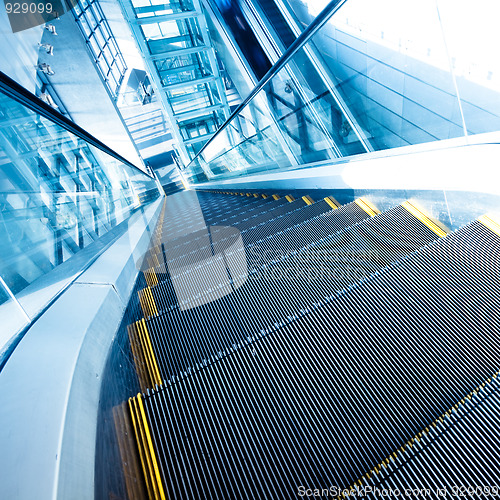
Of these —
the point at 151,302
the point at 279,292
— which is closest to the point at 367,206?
the point at 279,292

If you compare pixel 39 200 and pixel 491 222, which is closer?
pixel 491 222

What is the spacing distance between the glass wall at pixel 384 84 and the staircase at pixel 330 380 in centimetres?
136

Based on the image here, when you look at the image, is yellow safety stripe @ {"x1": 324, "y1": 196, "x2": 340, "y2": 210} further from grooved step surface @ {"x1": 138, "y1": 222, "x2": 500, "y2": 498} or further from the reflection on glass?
the reflection on glass

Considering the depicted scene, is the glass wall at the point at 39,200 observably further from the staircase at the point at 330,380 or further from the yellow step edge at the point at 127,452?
the staircase at the point at 330,380

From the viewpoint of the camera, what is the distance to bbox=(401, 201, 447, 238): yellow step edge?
356 centimetres

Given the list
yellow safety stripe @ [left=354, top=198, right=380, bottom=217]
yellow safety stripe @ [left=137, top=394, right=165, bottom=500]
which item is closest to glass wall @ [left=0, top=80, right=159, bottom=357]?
yellow safety stripe @ [left=137, top=394, right=165, bottom=500]

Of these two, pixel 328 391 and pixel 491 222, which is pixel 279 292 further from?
pixel 491 222

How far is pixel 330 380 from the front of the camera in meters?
1.77

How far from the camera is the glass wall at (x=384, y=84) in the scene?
289cm

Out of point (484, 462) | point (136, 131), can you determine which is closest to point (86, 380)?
point (484, 462)

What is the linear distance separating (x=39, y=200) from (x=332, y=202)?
454cm

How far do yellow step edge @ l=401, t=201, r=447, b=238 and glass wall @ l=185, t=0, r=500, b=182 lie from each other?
835mm

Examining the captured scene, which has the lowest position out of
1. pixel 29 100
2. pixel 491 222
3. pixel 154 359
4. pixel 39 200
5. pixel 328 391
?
pixel 328 391

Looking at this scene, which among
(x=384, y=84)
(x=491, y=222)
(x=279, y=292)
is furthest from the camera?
(x=384, y=84)
